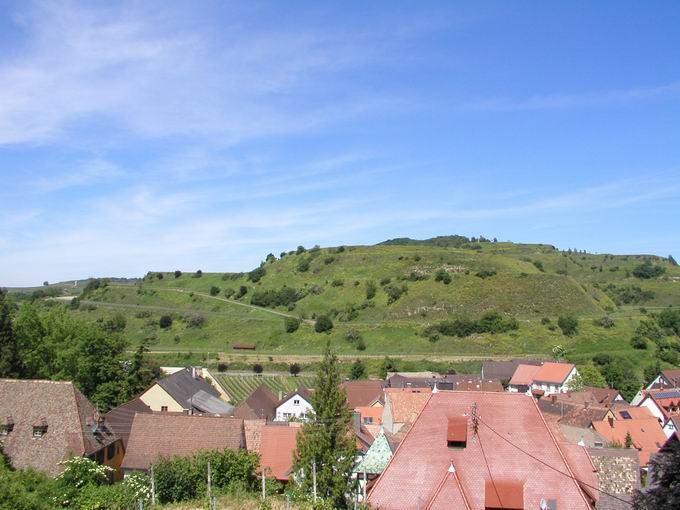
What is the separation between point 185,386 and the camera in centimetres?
5178

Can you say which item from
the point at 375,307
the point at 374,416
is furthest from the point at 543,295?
the point at 374,416

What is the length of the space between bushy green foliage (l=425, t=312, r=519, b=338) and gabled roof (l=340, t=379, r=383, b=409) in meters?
33.1

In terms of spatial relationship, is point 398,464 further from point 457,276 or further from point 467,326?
point 457,276

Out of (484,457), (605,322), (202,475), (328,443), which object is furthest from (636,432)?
(605,322)

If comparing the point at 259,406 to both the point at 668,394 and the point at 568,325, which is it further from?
the point at 568,325

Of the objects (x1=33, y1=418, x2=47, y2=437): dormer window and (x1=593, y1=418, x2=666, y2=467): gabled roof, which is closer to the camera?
(x1=33, y1=418, x2=47, y2=437): dormer window

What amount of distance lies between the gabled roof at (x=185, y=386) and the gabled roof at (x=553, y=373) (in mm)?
33829

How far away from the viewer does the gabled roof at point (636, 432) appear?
41.0 metres

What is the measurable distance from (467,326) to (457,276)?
21.3 m

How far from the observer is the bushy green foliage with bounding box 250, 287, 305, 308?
→ 111750mm

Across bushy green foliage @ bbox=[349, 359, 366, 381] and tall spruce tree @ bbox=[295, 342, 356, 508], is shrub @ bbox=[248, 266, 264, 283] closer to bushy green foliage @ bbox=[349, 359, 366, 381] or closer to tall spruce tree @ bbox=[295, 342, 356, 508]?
bushy green foliage @ bbox=[349, 359, 366, 381]

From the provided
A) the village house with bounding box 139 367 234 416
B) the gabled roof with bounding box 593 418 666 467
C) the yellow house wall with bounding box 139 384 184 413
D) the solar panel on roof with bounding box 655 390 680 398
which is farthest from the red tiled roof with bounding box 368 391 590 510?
the solar panel on roof with bounding box 655 390 680 398

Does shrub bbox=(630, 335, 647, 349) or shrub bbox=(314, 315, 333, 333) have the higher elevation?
shrub bbox=(314, 315, 333, 333)

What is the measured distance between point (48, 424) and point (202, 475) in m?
9.32
